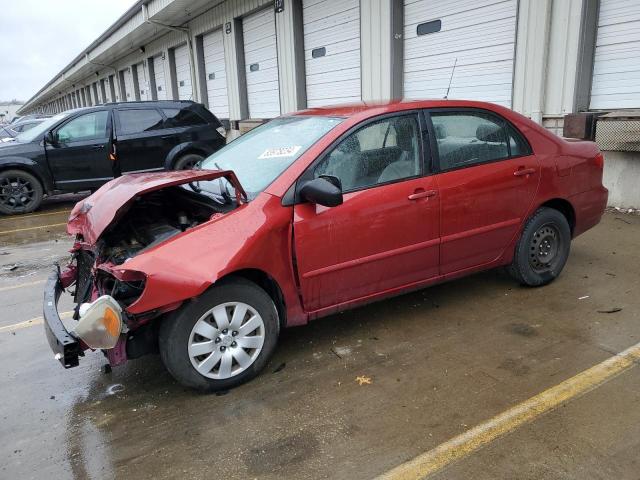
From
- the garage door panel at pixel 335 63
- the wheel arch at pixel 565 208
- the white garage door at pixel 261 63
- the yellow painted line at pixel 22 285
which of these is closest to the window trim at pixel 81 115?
the yellow painted line at pixel 22 285

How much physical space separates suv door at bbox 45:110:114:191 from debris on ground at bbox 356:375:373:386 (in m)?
7.51

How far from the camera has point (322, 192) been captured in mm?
3000

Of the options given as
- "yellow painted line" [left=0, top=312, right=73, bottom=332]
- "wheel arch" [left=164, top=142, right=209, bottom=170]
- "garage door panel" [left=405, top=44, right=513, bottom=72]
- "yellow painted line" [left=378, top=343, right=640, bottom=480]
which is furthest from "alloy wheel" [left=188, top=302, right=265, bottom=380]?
"wheel arch" [left=164, top=142, right=209, bottom=170]

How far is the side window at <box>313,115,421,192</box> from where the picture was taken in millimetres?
3344

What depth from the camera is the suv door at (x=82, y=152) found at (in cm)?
894

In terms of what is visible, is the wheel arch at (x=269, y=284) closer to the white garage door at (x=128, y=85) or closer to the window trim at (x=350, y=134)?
the window trim at (x=350, y=134)

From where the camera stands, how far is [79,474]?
2445mm

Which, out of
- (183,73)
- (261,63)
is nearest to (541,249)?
(261,63)

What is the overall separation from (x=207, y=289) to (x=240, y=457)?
0.91 meters

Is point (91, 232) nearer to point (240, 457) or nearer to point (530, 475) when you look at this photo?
point (240, 457)

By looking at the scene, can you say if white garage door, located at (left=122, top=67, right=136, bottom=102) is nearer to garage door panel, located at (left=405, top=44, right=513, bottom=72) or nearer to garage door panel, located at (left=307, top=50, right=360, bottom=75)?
garage door panel, located at (left=307, top=50, right=360, bottom=75)

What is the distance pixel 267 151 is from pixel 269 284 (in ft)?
3.44

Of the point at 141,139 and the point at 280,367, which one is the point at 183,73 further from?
the point at 280,367

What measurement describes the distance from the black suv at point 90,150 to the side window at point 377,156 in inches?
260
